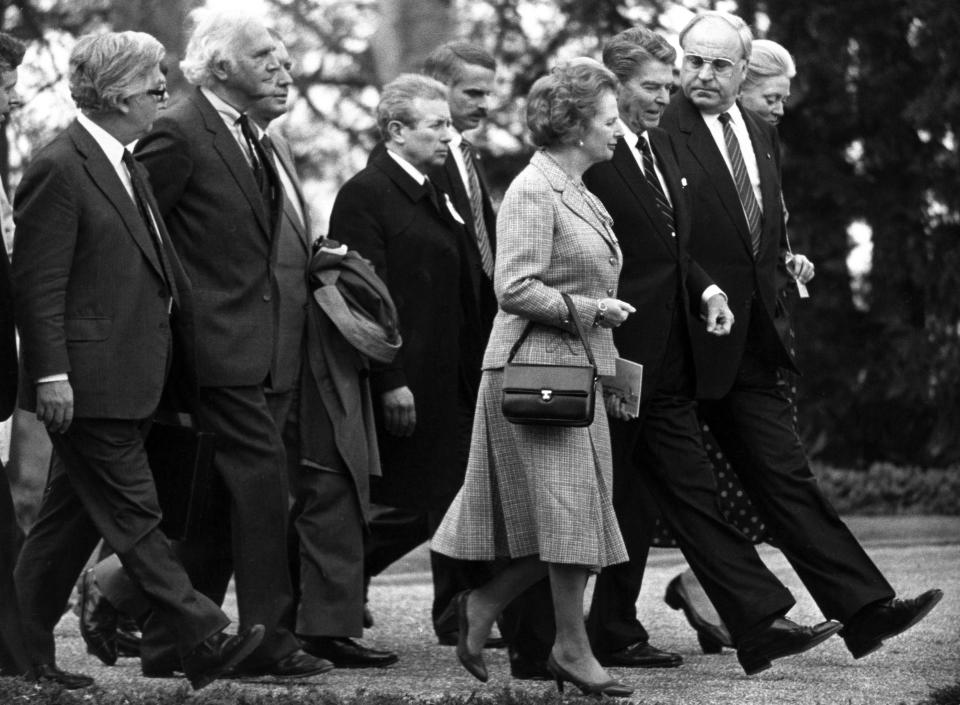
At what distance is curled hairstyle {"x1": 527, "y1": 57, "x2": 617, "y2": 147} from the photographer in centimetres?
622

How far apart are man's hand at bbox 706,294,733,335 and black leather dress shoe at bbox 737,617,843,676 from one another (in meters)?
0.90

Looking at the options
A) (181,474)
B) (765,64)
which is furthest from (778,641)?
(765,64)

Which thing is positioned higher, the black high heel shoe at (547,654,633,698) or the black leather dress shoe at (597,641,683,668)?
the black high heel shoe at (547,654,633,698)

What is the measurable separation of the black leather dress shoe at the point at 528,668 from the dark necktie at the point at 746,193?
59.1 inches

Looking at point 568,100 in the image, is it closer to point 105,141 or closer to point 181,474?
point 105,141

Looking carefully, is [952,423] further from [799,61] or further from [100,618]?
[100,618]

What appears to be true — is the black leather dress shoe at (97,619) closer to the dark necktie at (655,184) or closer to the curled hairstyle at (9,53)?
the curled hairstyle at (9,53)

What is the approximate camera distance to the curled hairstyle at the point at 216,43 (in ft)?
22.4

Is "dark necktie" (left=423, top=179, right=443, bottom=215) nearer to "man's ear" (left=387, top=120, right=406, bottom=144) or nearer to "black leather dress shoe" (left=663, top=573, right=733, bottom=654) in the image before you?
"man's ear" (left=387, top=120, right=406, bottom=144)

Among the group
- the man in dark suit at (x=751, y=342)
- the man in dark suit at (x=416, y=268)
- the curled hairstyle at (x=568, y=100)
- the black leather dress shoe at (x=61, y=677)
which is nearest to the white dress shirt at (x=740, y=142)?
the man in dark suit at (x=751, y=342)

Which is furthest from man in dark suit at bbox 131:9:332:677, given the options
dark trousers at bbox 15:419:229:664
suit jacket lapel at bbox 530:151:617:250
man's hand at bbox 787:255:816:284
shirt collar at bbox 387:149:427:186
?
man's hand at bbox 787:255:816:284

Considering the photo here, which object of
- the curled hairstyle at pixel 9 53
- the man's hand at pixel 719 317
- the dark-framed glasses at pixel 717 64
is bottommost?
the man's hand at pixel 719 317

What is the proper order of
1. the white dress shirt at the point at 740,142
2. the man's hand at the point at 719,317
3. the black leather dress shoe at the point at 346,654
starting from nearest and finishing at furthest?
1. the man's hand at the point at 719,317
2. the white dress shirt at the point at 740,142
3. the black leather dress shoe at the point at 346,654

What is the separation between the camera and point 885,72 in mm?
13297
